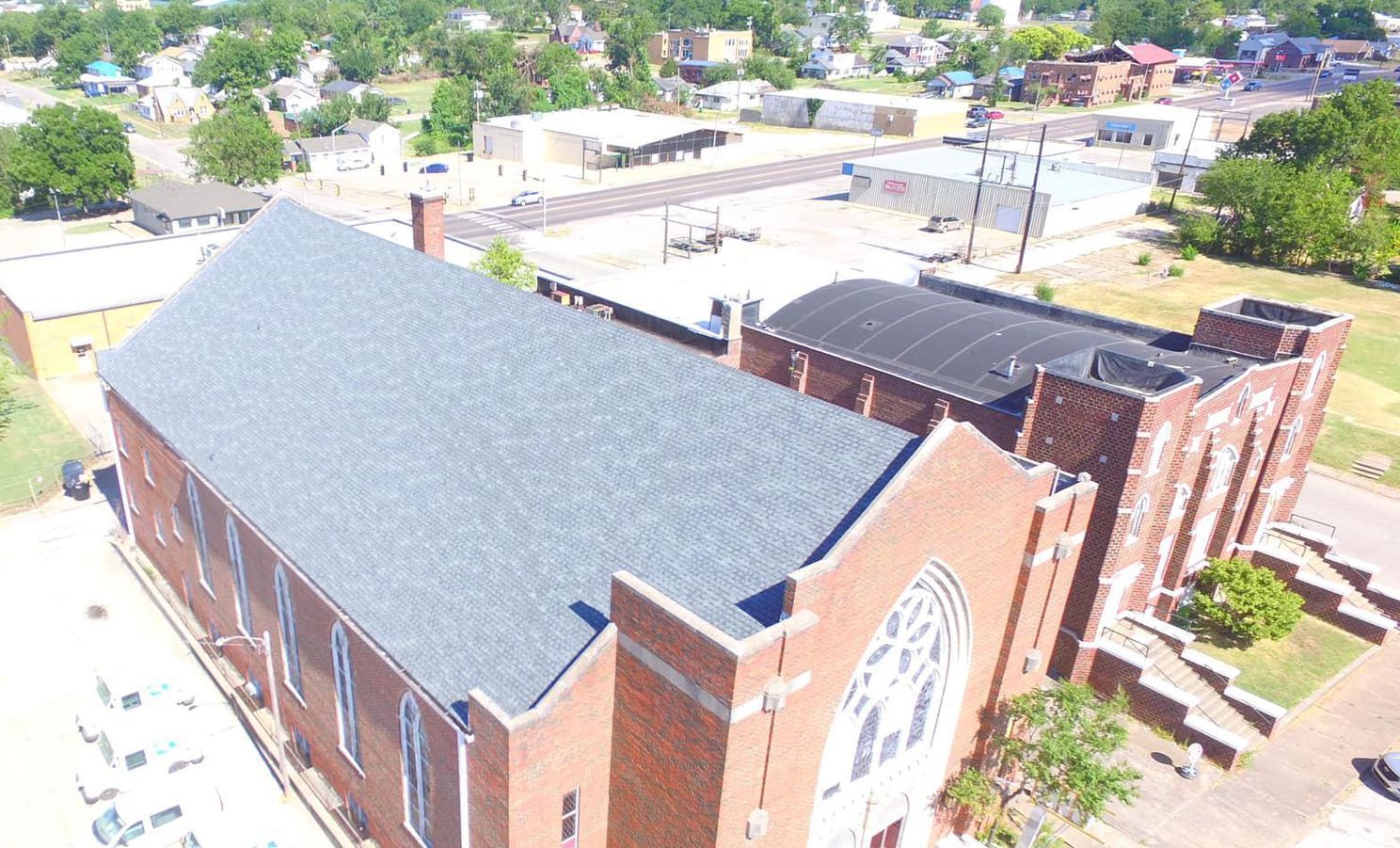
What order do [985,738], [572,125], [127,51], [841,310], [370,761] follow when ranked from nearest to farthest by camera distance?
1. [370,761]
2. [985,738]
3. [841,310]
4. [572,125]
5. [127,51]

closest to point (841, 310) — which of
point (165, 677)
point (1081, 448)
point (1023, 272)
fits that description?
point (1081, 448)

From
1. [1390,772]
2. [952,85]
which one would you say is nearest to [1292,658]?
[1390,772]

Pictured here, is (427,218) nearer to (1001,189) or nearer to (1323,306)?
(1001,189)

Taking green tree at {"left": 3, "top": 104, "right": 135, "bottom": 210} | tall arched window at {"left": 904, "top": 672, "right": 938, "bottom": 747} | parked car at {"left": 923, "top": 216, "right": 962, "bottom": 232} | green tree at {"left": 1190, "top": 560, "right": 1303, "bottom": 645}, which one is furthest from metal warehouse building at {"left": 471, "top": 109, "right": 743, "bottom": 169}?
tall arched window at {"left": 904, "top": 672, "right": 938, "bottom": 747}

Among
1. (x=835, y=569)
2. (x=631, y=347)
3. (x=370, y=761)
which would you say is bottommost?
(x=370, y=761)

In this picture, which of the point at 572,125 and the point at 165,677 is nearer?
the point at 165,677

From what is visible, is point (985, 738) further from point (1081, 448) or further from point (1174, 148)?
point (1174, 148)

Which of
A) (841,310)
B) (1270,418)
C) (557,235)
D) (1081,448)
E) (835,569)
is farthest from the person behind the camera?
(557,235)
